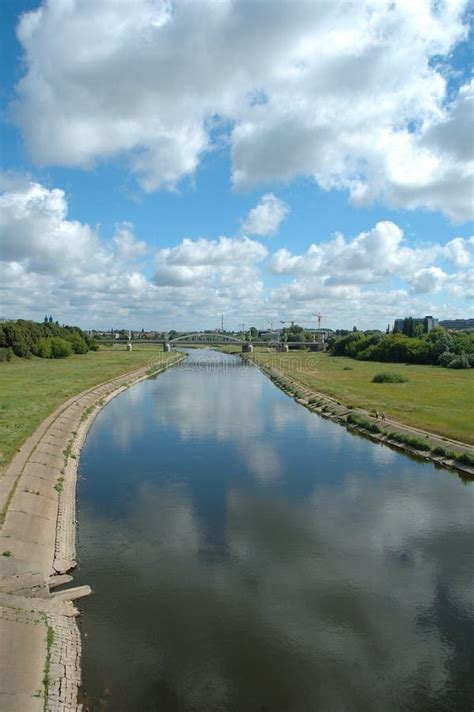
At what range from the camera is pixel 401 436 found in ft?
95.2

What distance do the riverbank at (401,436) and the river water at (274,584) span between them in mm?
1091

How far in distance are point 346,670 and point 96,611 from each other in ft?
17.2

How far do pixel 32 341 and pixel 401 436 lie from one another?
78.6m

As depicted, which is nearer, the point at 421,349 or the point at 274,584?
the point at 274,584

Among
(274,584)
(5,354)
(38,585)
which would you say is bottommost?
(274,584)

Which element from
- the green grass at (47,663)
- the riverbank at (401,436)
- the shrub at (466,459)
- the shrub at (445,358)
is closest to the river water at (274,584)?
the green grass at (47,663)

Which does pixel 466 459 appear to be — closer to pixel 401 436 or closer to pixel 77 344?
pixel 401 436

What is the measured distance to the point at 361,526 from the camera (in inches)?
661

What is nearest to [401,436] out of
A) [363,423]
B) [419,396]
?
[363,423]

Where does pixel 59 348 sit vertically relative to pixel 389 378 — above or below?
above

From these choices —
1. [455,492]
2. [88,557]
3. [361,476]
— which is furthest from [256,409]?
[88,557]

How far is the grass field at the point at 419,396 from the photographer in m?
32.1

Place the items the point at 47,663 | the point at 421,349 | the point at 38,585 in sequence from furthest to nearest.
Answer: the point at 421,349 → the point at 38,585 → the point at 47,663

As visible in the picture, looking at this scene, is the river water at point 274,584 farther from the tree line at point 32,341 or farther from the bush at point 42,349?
→ the bush at point 42,349
